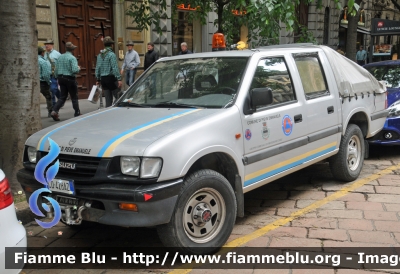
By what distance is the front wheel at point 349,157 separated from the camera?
579cm

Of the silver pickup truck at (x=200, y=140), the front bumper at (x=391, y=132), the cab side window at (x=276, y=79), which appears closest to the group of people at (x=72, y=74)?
the silver pickup truck at (x=200, y=140)

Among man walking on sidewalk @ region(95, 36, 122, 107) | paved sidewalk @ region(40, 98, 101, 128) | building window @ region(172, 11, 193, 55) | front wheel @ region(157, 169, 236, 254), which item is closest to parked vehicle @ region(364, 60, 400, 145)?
front wheel @ region(157, 169, 236, 254)

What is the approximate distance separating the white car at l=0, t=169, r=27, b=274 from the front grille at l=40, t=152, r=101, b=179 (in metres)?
0.74

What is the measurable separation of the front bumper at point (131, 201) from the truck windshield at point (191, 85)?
119 centimetres

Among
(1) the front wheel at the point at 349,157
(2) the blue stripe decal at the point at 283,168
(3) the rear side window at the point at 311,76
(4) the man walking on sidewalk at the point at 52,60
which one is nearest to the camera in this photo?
(2) the blue stripe decal at the point at 283,168

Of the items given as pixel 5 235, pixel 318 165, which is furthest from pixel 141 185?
pixel 318 165

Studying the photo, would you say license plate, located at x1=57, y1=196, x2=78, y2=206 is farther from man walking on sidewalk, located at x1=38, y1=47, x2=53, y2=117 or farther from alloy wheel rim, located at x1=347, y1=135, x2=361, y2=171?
man walking on sidewalk, located at x1=38, y1=47, x2=53, y2=117

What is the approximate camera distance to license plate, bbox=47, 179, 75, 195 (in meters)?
3.60

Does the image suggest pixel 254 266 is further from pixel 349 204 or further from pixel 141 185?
pixel 349 204

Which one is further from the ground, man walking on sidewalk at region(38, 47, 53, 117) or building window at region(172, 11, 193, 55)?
building window at region(172, 11, 193, 55)

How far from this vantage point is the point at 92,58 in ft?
47.0

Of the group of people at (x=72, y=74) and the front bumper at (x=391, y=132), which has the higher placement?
the group of people at (x=72, y=74)

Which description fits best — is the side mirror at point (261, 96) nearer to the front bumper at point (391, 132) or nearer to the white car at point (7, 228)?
the white car at point (7, 228)

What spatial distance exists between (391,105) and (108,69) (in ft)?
19.6
